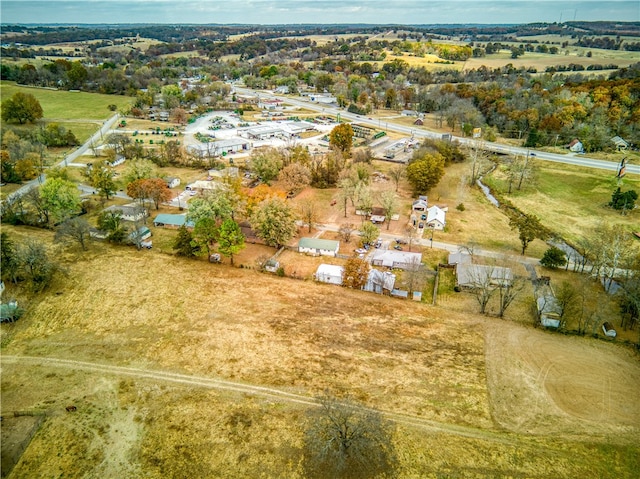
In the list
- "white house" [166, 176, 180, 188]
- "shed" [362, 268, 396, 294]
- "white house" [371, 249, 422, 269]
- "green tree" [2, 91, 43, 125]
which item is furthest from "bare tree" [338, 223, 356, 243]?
"green tree" [2, 91, 43, 125]

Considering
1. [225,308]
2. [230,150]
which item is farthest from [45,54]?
[225,308]

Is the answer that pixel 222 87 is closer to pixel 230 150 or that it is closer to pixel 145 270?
pixel 230 150

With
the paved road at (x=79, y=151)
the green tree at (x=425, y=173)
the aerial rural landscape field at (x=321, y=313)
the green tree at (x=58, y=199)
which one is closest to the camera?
the aerial rural landscape field at (x=321, y=313)

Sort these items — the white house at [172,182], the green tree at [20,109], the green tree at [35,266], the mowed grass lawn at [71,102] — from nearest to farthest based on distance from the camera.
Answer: the green tree at [35,266]
the white house at [172,182]
the green tree at [20,109]
the mowed grass lawn at [71,102]

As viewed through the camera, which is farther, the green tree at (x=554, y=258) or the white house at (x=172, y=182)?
the white house at (x=172, y=182)

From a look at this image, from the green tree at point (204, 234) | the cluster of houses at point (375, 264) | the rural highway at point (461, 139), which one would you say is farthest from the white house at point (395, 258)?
the rural highway at point (461, 139)

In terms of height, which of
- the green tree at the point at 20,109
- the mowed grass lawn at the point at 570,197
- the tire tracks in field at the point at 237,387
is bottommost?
the mowed grass lawn at the point at 570,197

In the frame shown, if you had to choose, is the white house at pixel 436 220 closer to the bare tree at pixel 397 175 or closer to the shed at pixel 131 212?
the bare tree at pixel 397 175

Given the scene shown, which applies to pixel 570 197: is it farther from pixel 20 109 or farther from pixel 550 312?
pixel 20 109
